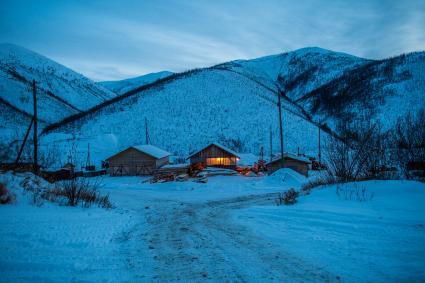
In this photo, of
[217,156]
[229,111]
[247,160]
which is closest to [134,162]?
[217,156]

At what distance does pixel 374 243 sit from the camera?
568 centimetres

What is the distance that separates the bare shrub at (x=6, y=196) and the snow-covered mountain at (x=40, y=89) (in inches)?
3472

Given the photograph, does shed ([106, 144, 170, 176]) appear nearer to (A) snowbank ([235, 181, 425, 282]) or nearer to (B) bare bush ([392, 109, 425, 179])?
(B) bare bush ([392, 109, 425, 179])

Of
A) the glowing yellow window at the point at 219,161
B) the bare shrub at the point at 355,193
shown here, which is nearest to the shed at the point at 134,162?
the glowing yellow window at the point at 219,161

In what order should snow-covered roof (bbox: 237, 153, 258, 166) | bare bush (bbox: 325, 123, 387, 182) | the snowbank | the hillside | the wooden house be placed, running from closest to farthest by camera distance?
the snowbank → bare bush (bbox: 325, 123, 387, 182) → the wooden house → snow-covered roof (bbox: 237, 153, 258, 166) → the hillside

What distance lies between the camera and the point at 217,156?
43375 mm

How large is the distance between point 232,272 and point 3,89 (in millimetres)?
133658

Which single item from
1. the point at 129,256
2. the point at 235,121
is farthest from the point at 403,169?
the point at 235,121

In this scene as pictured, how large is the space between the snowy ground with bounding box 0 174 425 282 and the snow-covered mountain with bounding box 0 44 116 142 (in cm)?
9130

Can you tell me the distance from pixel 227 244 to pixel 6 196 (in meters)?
6.77

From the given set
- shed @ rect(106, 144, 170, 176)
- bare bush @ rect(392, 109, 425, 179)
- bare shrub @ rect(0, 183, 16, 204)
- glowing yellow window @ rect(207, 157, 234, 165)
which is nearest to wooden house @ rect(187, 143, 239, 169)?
glowing yellow window @ rect(207, 157, 234, 165)

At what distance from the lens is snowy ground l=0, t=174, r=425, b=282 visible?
14.3 ft

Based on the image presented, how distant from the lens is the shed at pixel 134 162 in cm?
4328

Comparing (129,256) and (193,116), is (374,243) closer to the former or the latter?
(129,256)
